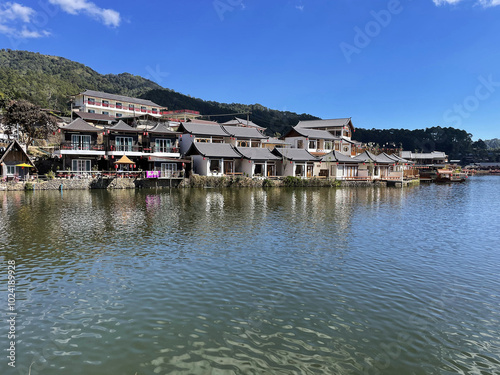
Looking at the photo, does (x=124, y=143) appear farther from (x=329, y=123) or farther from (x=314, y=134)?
(x=329, y=123)

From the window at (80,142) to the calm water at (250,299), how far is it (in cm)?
2925

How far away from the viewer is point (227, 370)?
7.51 meters

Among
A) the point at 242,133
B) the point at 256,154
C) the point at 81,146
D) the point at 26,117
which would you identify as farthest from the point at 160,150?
the point at 26,117

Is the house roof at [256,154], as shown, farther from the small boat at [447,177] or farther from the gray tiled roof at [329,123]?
the small boat at [447,177]

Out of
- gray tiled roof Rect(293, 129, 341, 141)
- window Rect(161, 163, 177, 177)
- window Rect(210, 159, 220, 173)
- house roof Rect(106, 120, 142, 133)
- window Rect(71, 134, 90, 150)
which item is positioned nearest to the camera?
window Rect(71, 134, 90, 150)

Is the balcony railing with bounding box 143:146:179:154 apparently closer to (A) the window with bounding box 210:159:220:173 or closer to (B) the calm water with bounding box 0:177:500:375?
(A) the window with bounding box 210:159:220:173

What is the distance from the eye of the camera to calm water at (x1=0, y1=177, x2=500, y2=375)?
802 centimetres

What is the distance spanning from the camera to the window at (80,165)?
49469 millimetres

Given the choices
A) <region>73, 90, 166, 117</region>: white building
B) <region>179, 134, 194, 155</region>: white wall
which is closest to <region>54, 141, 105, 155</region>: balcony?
<region>179, 134, 194, 155</region>: white wall

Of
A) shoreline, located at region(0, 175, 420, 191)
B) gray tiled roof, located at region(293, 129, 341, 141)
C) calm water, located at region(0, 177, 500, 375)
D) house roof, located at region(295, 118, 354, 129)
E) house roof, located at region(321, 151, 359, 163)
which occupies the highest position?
house roof, located at region(295, 118, 354, 129)

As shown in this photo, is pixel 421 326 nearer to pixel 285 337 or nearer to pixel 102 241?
pixel 285 337

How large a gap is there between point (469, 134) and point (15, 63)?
234m

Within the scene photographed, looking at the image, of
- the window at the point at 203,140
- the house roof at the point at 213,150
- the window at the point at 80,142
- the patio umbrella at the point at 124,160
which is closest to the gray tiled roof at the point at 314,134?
the house roof at the point at 213,150

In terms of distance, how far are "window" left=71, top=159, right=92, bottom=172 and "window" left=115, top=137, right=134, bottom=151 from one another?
5.10 meters
